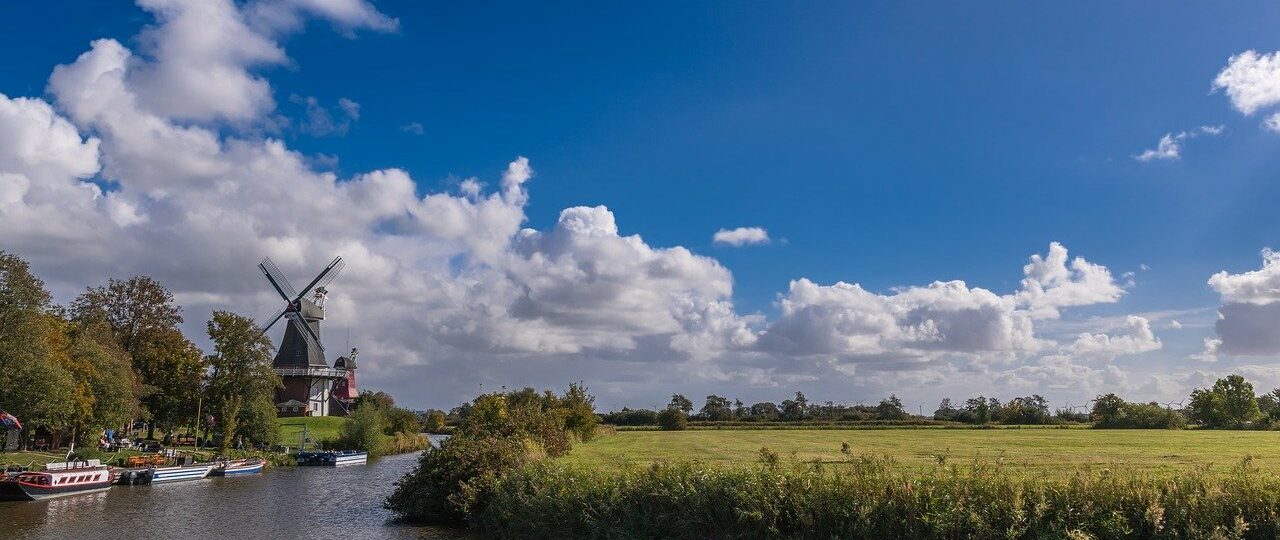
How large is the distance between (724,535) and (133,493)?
39.2 metres

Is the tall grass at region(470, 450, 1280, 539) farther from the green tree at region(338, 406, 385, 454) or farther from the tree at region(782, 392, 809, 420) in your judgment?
the tree at region(782, 392, 809, 420)

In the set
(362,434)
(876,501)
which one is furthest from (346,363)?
(876,501)

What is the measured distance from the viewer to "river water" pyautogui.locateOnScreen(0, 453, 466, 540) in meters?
29.0

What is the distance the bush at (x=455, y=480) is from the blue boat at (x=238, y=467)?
29.0 meters

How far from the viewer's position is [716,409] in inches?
5453

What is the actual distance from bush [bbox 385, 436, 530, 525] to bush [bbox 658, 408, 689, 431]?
3230 inches

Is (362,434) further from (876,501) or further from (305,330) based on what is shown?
(876,501)

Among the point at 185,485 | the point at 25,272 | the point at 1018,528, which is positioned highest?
the point at 25,272

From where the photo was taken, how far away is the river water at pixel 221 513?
29.0 metres

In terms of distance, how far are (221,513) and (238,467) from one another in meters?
23.1

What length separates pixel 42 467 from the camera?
43219mm

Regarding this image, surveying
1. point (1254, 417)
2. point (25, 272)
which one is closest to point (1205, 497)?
point (25, 272)

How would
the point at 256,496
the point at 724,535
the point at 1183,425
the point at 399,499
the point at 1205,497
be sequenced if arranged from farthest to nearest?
1. the point at 1183,425
2. the point at 256,496
3. the point at 399,499
4. the point at 724,535
5. the point at 1205,497

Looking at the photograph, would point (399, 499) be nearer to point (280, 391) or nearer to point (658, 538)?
point (658, 538)
